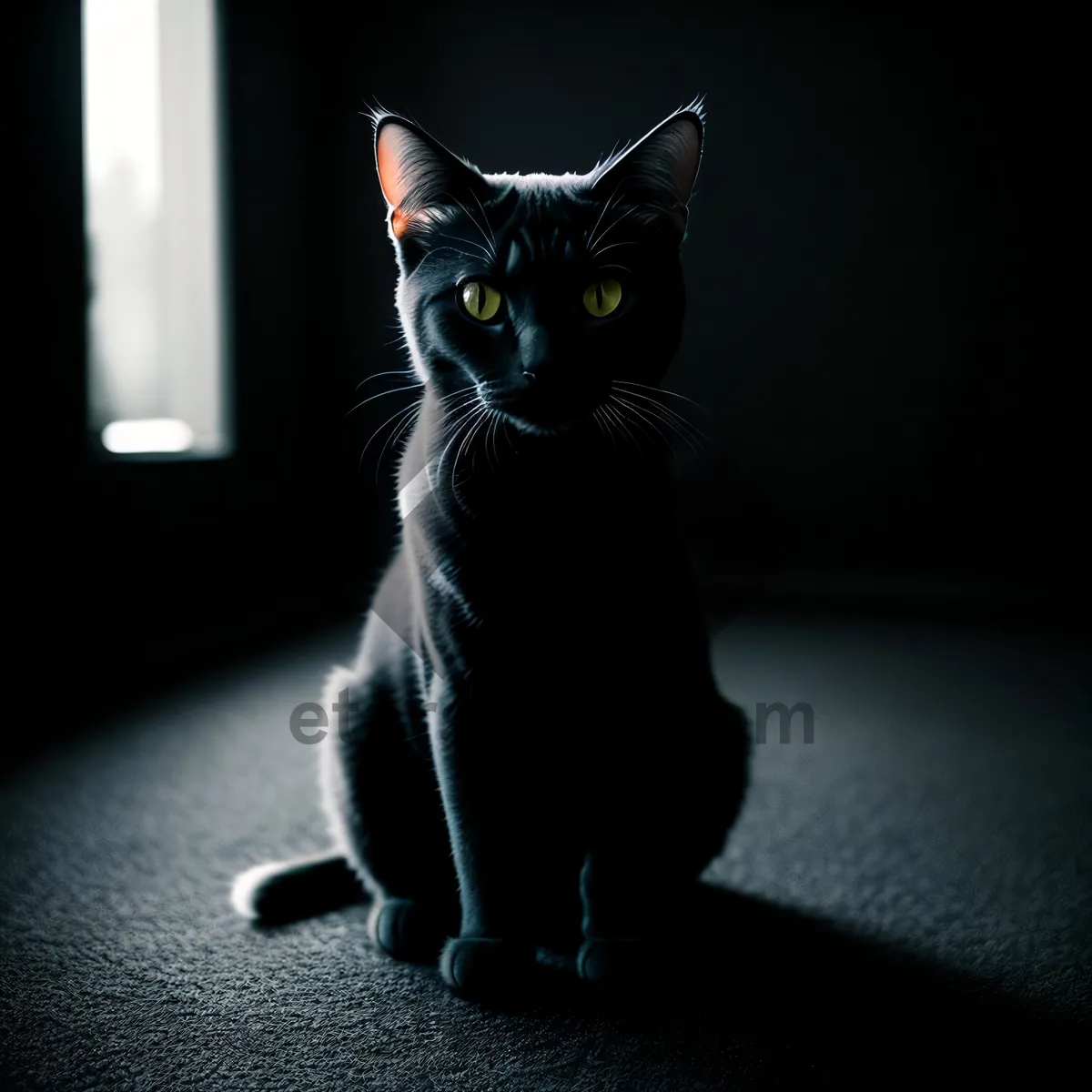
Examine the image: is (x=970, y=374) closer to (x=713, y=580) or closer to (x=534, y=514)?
(x=713, y=580)

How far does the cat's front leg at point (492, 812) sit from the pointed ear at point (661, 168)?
0.42 metres

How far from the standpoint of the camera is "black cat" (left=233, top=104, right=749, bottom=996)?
77cm

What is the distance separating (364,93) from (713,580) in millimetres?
1779

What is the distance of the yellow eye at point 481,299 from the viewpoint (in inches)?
30.4

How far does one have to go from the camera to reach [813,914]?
3.34ft

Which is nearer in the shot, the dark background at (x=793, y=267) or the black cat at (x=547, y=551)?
the black cat at (x=547, y=551)

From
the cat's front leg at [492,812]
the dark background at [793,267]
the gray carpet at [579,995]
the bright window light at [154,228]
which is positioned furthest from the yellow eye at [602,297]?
the dark background at [793,267]

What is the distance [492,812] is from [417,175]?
0.53 meters

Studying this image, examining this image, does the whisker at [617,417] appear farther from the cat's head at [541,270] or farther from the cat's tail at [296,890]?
the cat's tail at [296,890]

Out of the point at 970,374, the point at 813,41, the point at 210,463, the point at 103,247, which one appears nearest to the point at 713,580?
the point at 970,374

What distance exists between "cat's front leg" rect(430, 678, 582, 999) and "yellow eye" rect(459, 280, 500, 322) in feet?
0.98

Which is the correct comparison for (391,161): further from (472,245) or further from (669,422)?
(669,422)

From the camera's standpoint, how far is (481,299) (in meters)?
0.78

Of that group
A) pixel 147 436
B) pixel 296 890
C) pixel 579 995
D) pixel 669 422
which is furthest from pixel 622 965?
pixel 147 436
